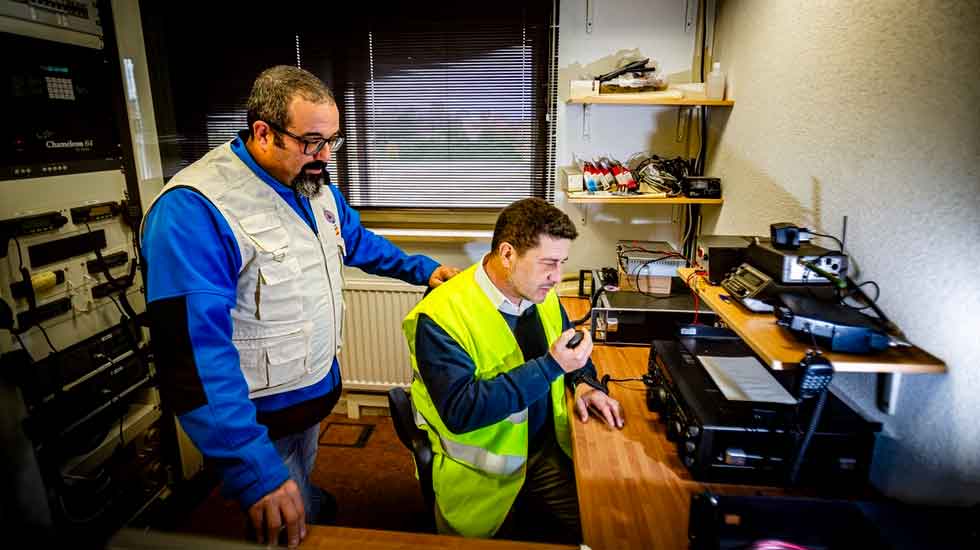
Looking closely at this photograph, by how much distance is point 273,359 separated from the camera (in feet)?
4.75

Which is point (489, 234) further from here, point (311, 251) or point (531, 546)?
point (531, 546)

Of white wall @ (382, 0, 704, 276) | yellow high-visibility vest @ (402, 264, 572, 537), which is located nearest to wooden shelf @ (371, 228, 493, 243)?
white wall @ (382, 0, 704, 276)

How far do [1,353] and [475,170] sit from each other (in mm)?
2703

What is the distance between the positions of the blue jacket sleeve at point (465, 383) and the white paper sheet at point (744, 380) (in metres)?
0.46

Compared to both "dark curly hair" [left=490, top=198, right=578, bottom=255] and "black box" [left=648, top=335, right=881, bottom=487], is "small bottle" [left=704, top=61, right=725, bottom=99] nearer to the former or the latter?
"dark curly hair" [left=490, top=198, right=578, bottom=255]

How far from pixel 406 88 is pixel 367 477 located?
1.97m

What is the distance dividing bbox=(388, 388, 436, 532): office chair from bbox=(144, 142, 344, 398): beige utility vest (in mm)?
245

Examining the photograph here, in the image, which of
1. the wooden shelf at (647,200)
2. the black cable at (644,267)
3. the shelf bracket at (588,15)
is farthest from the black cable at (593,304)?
Answer: the shelf bracket at (588,15)

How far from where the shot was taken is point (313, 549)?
1141 mm

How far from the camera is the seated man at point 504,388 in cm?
147

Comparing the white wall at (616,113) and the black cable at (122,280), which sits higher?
the white wall at (616,113)

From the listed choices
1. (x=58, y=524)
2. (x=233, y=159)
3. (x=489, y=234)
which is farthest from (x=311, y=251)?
(x=489, y=234)

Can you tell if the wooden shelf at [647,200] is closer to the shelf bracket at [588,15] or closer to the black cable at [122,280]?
the shelf bracket at [588,15]

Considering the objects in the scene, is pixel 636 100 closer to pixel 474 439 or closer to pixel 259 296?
pixel 474 439
